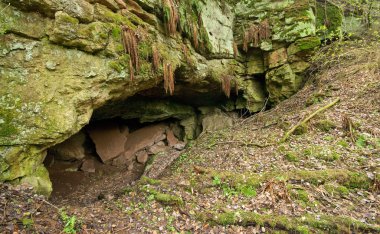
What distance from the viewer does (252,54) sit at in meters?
12.0

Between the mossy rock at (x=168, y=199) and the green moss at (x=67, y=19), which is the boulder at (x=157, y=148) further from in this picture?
the green moss at (x=67, y=19)

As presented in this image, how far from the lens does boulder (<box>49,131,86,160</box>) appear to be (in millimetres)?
9336

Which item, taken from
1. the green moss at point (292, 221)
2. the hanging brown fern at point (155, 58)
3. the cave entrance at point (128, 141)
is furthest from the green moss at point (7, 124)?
the green moss at point (292, 221)

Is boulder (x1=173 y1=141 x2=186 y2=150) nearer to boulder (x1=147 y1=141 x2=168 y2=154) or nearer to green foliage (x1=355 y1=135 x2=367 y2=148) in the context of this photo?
boulder (x1=147 y1=141 x2=168 y2=154)

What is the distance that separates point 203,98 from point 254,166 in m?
6.75

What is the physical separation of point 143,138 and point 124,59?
6.09 metres

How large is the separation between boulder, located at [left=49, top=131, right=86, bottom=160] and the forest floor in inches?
165

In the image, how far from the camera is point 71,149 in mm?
9719

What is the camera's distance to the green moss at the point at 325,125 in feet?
22.5

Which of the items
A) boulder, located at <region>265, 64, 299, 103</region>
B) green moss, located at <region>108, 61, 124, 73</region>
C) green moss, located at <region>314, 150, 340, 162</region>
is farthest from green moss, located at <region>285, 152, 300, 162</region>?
boulder, located at <region>265, 64, 299, 103</region>

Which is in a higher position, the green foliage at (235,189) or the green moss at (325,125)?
the green moss at (325,125)

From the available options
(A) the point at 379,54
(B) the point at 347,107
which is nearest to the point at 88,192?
(B) the point at 347,107

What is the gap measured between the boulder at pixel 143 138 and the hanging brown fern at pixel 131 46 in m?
5.56

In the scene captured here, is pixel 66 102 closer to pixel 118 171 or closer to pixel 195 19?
pixel 118 171
